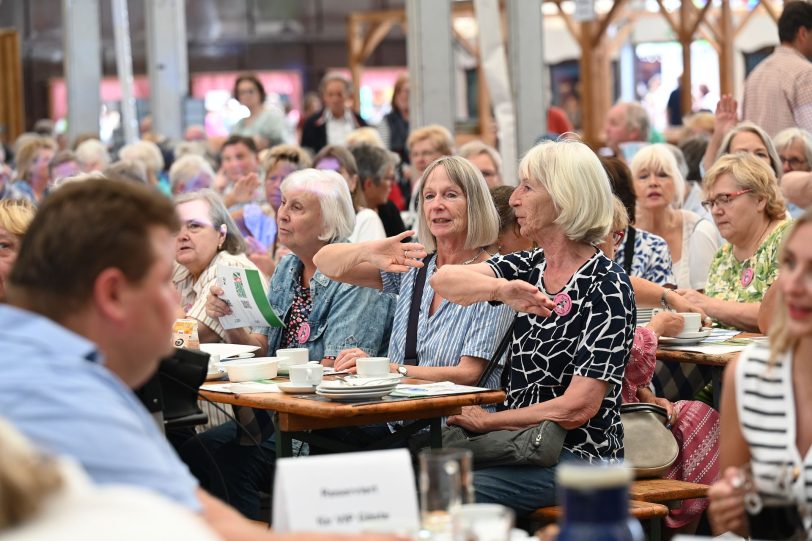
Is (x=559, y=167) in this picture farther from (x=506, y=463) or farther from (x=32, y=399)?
(x=32, y=399)

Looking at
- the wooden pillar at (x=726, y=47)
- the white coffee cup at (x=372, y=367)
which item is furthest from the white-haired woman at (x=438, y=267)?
the wooden pillar at (x=726, y=47)

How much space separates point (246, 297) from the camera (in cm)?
528

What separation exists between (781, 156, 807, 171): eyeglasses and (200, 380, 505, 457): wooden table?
3825 mm

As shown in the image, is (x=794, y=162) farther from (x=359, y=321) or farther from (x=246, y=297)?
(x=246, y=297)

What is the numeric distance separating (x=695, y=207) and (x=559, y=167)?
4.31 metres

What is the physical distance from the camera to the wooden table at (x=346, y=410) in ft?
13.4

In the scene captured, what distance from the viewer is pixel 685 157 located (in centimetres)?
962

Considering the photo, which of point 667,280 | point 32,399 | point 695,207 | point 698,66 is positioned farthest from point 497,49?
point 698,66

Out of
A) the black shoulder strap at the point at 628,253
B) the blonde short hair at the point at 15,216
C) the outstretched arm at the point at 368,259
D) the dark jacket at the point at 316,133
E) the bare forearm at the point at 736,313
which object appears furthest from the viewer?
the dark jacket at the point at 316,133

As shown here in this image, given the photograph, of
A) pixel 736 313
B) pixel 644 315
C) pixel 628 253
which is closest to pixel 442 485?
pixel 644 315

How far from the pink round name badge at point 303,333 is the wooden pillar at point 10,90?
65.6ft

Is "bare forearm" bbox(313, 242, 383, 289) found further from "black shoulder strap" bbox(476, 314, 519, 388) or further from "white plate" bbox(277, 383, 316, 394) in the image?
"white plate" bbox(277, 383, 316, 394)

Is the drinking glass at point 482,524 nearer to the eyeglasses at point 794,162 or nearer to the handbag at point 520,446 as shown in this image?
the handbag at point 520,446

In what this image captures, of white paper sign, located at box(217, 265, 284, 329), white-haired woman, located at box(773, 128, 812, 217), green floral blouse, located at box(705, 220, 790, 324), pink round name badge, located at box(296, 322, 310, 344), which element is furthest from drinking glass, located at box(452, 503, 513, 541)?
white-haired woman, located at box(773, 128, 812, 217)
